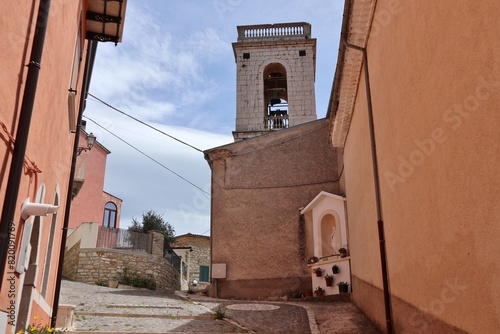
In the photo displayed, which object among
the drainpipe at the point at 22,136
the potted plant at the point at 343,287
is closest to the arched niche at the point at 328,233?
the potted plant at the point at 343,287

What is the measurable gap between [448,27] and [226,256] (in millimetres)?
14142

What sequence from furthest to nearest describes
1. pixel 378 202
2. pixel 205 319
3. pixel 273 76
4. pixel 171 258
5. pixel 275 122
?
1. pixel 273 76
2. pixel 171 258
3. pixel 275 122
4. pixel 205 319
5. pixel 378 202

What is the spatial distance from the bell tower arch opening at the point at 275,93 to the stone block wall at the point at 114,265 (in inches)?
388

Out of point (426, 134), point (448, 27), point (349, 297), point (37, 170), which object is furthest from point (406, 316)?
point (349, 297)

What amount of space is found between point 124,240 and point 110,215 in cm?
837

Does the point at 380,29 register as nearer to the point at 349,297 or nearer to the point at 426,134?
the point at 426,134

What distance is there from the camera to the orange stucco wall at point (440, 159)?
2707 mm

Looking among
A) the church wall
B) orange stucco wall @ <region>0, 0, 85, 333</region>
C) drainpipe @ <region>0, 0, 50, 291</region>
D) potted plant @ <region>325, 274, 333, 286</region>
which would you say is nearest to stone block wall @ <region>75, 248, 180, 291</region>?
the church wall

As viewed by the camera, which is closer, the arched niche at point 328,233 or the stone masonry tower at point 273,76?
the arched niche at point 328,233

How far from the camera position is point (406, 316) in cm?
499

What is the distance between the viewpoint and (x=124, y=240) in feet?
73.0

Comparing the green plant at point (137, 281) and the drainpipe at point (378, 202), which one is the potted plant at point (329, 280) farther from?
the green plant at point (137, 281)

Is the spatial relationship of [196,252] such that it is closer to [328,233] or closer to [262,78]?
[262,78]

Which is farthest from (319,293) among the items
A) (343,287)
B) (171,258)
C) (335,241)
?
(171,258)
